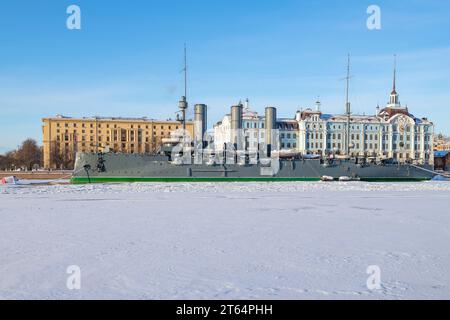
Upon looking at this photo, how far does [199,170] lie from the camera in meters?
30.4

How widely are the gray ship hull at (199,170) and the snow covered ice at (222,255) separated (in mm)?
18342

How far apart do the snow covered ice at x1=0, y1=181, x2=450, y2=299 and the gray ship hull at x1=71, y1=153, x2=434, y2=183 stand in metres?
18.3

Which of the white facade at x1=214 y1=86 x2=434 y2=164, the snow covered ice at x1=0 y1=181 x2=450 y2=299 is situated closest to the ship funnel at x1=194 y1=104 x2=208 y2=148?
the snow covered ice at x1=0 y1=181 x2=450 y2=299

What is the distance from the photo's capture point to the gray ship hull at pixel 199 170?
2933 centimetres

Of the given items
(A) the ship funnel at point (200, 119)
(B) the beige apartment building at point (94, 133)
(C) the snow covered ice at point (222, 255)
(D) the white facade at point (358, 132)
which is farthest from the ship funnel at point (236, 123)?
(B) the beige apartment building at point (94, 133)

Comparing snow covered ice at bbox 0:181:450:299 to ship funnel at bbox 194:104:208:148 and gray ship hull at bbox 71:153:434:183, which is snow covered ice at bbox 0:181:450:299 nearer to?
gray ship hull at bbox 71:153:434:183

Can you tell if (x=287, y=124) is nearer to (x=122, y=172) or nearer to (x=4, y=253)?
(x=122, y=172)

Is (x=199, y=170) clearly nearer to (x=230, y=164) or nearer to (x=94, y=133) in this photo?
(x=230, y=164)

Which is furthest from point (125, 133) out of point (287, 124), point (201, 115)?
point (201, 115)

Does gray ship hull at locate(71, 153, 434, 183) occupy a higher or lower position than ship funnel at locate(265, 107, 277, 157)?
lower

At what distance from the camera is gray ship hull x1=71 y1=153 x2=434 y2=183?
29.3 meters

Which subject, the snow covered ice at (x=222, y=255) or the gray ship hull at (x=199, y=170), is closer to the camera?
the snow covered ice at (x=222, y=255)

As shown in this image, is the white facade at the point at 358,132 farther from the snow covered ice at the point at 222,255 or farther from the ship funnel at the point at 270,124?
the snow covered ice at the point at 222,255
